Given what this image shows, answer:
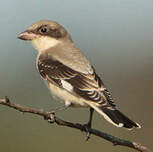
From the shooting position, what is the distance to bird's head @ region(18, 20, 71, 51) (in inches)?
251

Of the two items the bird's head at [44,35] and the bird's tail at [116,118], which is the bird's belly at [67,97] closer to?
the bird's tail at [116,118]

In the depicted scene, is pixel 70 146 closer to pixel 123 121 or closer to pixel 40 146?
pixel 40 146

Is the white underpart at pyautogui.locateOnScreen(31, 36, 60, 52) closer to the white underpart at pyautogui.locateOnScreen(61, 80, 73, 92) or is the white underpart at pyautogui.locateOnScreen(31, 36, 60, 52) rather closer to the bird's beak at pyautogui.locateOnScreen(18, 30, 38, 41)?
the bird's beak at pyautogui.locateOnScreen(18, 30, 38, 41)

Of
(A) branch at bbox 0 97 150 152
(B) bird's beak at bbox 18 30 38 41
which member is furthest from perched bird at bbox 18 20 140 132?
(A) branch at bbox 0 97 150 152

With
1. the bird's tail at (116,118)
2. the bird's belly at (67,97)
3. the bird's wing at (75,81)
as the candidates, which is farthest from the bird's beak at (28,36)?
the bird's tail at (116,118)

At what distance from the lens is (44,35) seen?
6441 millimetres

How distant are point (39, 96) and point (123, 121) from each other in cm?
492

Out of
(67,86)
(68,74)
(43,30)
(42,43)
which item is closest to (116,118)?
(67,86)

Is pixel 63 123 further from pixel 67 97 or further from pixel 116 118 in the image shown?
pixel 67 97

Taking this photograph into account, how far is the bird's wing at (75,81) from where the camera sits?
5566 mm

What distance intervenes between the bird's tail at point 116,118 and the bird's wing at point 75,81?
0.27ft

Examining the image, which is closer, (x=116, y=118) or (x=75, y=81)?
(x=116, y=118)

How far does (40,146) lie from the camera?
351 inches

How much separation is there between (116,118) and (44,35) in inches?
60.1
